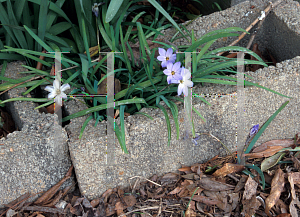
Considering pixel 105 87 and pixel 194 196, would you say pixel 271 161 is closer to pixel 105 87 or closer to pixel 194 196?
pixel 194 196

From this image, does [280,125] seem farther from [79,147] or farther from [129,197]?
[79,147]

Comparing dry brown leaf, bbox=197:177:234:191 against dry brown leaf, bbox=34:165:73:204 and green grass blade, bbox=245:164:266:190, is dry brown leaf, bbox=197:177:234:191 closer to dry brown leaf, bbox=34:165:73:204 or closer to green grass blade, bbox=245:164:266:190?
green grass blade, bbox=245:164:266:190

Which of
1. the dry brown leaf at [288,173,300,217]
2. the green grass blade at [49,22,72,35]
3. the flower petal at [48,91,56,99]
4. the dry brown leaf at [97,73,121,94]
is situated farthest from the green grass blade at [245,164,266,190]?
the green grass blade at [49,22,72,35]

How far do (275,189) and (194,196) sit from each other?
400 millimetres

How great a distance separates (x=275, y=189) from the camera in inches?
56.4

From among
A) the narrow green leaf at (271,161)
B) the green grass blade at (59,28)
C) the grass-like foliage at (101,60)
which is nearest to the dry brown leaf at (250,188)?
the narrow green leaf at (271,161)

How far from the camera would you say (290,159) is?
1.57 meters

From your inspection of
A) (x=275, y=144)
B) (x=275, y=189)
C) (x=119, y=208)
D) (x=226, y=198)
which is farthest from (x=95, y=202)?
(x=275, y=144)

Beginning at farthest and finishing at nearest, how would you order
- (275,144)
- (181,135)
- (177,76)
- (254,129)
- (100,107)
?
1. (275,144)
2. (254,129)
3. (181,135)
4. (100,107)
5. (177,76)

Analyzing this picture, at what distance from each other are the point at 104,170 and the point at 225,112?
0.67 metres

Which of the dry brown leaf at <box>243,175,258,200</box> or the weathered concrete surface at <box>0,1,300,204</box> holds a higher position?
the weathered concrete surface at <box>0,1,300,204</box>

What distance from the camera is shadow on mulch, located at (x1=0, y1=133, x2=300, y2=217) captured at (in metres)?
1.38

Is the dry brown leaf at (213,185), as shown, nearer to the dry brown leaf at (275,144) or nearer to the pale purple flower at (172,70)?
the dry brown leaf at (275,144)

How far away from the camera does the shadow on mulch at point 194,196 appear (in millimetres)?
1382
